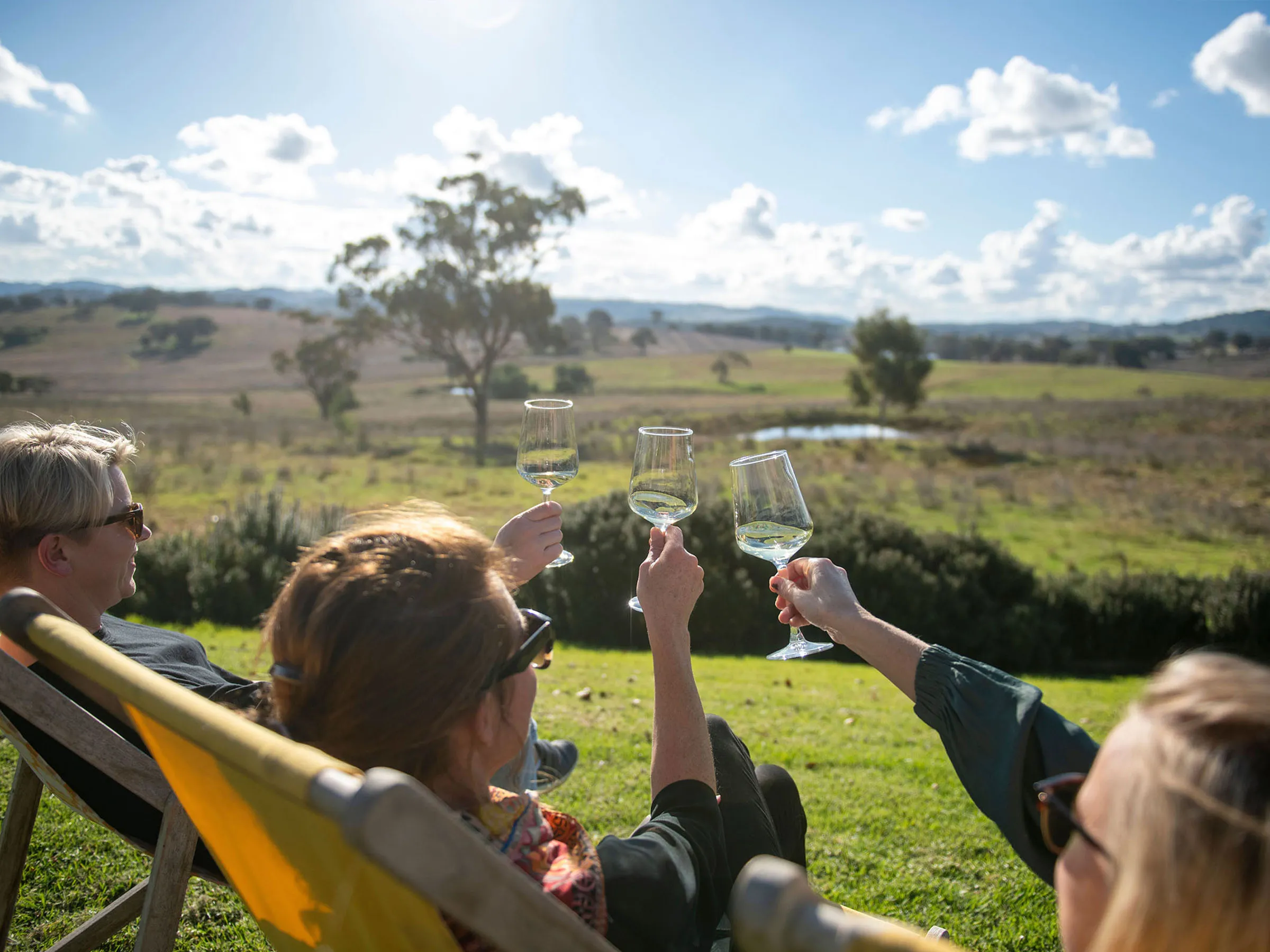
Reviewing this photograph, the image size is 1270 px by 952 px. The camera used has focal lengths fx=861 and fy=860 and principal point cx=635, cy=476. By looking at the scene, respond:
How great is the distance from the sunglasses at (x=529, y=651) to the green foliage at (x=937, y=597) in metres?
10.3

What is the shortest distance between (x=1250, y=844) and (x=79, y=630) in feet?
5.96

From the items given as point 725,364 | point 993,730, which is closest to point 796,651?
point 993,730

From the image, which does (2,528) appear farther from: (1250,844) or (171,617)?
(171,617)

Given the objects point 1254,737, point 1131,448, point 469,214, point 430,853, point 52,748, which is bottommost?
point 1131,448

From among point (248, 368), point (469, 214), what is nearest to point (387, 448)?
point (469, 214)

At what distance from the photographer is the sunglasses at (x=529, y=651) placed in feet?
4.91

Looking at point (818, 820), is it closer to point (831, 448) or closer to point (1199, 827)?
point (1199, 827)

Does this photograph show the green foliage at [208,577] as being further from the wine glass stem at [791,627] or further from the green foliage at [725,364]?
the green foliage at [725,364]

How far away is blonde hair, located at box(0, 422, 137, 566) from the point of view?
2354mm

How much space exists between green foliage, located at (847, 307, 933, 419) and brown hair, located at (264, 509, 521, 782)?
184 feet

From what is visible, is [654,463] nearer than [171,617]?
Answer: Yes

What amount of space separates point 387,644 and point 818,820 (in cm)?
402

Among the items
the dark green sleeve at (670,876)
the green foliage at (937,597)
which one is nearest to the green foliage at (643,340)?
the green foliage at (937,597)

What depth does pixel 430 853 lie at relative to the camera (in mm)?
944
